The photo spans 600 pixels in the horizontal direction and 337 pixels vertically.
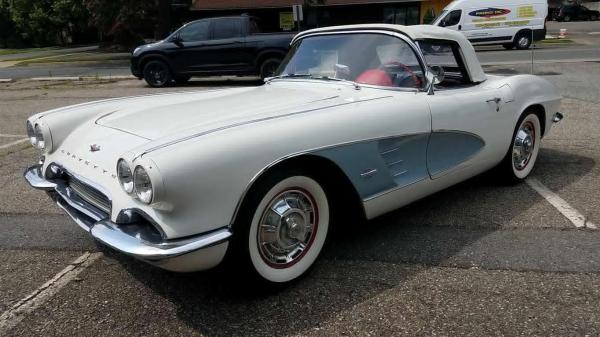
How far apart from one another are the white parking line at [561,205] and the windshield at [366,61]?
1.52m

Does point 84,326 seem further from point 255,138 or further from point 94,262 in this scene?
point 255,138

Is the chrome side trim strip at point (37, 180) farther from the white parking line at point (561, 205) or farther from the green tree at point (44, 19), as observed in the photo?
the green tree at point (44, 19)

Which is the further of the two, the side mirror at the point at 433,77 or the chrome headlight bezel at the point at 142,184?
the side mirror at the point at 433,77

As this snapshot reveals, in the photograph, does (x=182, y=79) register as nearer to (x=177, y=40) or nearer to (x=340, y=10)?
(x=177, y=40)

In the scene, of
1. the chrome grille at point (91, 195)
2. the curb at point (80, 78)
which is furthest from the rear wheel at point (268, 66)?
the chrome grille at point (91, 195)

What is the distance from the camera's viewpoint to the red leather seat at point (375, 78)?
3480mm

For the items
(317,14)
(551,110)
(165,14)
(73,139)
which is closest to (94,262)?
(73,139)

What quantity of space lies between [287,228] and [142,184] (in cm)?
80

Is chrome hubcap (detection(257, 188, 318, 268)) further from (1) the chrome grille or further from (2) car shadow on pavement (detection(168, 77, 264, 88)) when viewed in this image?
(2) car shadow on pavement (detection(168, 77, 264, 88))

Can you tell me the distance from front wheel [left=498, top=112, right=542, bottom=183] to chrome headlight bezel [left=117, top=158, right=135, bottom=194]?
315 cm

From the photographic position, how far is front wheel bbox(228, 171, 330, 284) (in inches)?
97.3

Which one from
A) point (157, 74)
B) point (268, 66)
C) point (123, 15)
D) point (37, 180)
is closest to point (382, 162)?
point (37, 180)

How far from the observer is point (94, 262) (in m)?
3.24

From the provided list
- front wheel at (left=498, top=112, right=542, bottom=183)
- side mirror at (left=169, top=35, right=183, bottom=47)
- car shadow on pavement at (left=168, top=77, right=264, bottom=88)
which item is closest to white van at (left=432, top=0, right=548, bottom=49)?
car shadow on pavement at (left=168, top=77, right=264, bottom=88)
